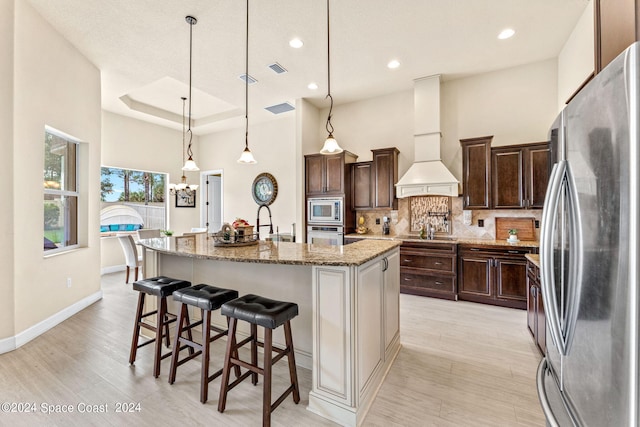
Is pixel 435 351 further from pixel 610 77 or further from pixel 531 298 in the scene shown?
pixel 610 77

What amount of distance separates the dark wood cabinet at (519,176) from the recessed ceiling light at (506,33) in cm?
143

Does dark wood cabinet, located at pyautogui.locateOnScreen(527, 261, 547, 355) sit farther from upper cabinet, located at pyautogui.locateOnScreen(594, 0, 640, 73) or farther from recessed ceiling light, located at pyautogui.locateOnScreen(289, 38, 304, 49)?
recessed ceiling light, located at pyautogui.locateOnScreen(289, 38, 304, 49)

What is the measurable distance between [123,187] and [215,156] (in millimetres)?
2318

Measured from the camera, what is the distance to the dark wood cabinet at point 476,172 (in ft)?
13.7

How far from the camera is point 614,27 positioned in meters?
1.03

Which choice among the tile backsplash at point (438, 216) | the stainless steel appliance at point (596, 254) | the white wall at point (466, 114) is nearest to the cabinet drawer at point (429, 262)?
the tile backsplash at point (438, 216)

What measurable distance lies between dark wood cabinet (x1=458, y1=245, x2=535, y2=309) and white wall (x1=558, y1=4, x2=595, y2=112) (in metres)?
2.18

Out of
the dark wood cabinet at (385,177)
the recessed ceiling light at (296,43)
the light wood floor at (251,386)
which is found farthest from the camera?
the dark wood cabinet at (385,177)

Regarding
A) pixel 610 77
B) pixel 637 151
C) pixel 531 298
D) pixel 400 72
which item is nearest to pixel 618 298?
pixel 637 151

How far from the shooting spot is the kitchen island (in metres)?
1.78

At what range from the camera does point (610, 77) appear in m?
0.77

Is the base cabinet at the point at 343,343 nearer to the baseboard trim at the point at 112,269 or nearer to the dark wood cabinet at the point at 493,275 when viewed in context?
the dark wood cabinet at the point at 493,275

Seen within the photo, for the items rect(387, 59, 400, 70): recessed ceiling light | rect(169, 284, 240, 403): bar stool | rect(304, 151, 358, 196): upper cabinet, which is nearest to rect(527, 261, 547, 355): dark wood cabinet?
rect(169, 284, 240, 403): bar stool

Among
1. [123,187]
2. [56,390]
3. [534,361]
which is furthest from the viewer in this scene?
[123,187]
